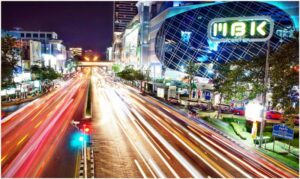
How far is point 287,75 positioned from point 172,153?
10.0 m

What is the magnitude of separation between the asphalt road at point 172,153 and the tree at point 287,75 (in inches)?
172

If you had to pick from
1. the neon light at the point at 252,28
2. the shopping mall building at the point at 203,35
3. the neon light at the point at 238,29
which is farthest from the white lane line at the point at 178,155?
the shopping mall building at the point at 203,35

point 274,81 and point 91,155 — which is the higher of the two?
point 274,81

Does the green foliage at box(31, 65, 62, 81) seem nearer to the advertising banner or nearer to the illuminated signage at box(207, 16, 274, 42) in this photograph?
the advertising banner

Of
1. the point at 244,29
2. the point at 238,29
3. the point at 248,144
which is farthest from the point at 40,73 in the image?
the point at 248,144

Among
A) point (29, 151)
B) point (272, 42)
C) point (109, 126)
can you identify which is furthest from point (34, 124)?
point (272, 42)

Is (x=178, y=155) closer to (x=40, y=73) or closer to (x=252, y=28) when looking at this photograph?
(x=252, y=28)

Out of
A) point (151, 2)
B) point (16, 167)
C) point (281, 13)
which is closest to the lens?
point (16, 167)

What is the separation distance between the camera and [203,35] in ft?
261

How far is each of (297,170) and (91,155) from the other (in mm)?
12931

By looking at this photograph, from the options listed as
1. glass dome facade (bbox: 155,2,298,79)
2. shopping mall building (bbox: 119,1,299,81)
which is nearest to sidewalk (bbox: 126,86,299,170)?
shopping mall building (bbox: 119,1,299,81)

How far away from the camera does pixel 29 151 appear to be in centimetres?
2244

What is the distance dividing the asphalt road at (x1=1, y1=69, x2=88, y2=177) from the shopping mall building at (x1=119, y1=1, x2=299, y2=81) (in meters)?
33.7

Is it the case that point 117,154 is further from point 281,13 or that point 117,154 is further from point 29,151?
point 281,13
